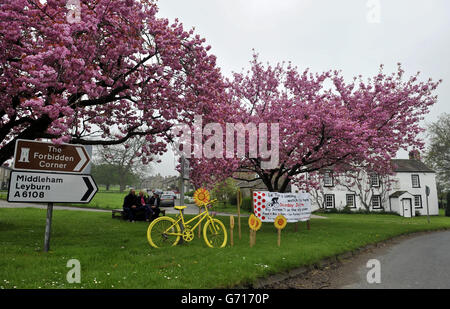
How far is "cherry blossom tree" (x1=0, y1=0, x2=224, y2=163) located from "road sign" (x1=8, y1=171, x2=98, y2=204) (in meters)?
1.05

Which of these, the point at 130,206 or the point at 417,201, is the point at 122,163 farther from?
the point at 417,201

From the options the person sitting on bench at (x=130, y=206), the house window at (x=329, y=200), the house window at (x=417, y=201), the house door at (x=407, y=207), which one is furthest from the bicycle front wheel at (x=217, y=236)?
the house window at (x=417, y=201)

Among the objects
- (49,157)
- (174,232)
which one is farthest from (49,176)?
(174,232)

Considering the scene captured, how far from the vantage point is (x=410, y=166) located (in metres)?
43.7

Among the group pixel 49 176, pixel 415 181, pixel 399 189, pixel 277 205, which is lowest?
pixel 277 205

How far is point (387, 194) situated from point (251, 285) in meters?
42.3

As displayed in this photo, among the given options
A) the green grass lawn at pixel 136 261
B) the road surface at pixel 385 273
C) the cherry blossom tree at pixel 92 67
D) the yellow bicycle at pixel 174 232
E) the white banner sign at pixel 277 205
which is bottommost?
the road surface at pixel 385 273

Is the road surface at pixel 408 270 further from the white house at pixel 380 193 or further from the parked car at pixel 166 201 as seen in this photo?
the parked car at pixel 166 201

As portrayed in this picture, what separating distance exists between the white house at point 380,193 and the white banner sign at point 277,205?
28.1m

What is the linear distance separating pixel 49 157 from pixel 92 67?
9.19ft

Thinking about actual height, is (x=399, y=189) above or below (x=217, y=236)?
above

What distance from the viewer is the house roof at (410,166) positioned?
4241 centimetres

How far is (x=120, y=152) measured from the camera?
57.2 metres

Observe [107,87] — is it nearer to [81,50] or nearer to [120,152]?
[81,50]
